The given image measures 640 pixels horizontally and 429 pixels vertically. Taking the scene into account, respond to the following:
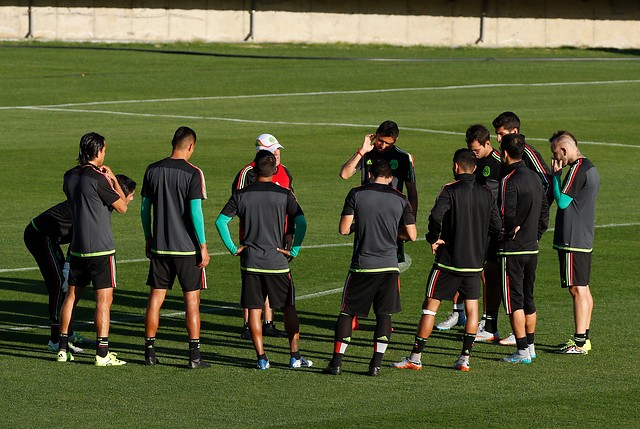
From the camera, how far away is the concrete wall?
61875mm

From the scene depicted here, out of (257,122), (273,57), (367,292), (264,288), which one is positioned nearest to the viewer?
(367,292)

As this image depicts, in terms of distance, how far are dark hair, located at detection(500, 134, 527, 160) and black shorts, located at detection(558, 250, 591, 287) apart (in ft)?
4.19

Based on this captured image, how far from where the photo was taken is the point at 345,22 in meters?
64.6

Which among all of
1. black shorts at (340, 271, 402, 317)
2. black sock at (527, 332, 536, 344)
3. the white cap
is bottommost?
black sock at (527, 332, 536, 344)

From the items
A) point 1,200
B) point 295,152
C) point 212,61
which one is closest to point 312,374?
point 1,200

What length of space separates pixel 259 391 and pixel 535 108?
30179 millimetres

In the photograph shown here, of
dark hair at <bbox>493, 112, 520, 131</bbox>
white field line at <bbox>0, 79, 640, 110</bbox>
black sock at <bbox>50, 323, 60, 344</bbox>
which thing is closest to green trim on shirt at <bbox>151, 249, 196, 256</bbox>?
black sock at <bbox>50, 323, 60, 344</bbox>

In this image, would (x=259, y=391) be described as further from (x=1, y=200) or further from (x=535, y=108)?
(x=535, y=108)

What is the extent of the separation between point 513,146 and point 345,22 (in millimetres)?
52472

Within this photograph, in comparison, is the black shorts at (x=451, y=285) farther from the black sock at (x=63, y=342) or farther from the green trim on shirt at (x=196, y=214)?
the black sock at (x=63, y=342)

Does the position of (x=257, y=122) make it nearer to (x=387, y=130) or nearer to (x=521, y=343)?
(x=387, y=130)

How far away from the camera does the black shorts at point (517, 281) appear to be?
1311 centimetres

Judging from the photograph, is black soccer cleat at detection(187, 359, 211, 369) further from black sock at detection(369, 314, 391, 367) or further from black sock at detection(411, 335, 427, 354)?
black sock at detection(411, 335, 427, 354)

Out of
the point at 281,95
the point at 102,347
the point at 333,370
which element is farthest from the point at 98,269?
the point at 281,95
